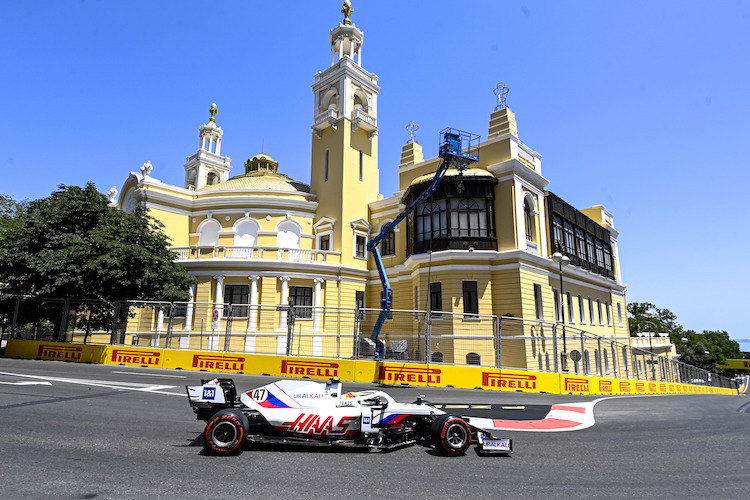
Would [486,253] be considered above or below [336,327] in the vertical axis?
above

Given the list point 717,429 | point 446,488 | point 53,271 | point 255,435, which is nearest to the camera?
point 446,488

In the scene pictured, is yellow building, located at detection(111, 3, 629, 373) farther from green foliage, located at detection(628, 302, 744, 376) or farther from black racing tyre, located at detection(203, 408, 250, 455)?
green foliage, located at detection(628, 302, 744, 376)

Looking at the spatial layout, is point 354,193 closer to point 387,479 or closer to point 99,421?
point 99,421

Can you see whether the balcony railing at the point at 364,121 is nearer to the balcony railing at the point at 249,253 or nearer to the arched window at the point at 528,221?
the balcony railing at the point at 249,253

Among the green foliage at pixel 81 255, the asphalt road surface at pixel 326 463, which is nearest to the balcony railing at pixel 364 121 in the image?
the green foliage at pixel 81 255

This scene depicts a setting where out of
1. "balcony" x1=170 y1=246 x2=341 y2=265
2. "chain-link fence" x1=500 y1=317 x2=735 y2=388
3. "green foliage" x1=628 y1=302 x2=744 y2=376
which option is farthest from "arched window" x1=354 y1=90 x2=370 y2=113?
"green foliage" x1=628 y1=302 x2=744 y2=376

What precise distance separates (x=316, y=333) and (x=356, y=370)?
2182 mm

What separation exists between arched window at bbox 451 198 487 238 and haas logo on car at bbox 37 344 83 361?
20210 millimetres

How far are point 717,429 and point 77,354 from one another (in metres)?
22.9

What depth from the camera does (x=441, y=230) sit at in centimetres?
2559

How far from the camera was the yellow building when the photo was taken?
52.8ft

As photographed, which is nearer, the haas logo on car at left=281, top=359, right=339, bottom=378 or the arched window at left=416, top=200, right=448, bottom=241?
the haas logo on car at left=281, top=359, right=339, bottom=378

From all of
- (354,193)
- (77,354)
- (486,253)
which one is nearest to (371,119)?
(354,193)

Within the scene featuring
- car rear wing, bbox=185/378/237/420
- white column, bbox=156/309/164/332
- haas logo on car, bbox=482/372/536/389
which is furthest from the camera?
white column, bbox=156/309/164/332
